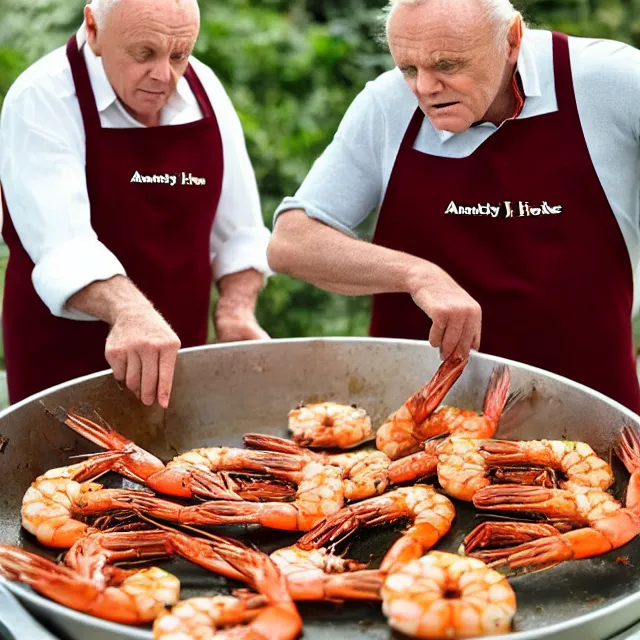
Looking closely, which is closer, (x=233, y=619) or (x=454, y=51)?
(x=233, y=619)

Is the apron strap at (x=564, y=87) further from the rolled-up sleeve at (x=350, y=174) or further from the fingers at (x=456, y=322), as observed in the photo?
the fingers at (x=456, y=322)

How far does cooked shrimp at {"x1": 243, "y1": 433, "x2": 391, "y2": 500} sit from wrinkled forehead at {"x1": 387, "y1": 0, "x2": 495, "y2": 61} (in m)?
0.94

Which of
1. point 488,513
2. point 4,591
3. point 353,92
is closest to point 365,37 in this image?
point 353,92

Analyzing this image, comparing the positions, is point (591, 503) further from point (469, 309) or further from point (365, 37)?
point (365, 37)

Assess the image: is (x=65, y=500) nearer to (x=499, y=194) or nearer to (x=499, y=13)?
(x=499, y=194)

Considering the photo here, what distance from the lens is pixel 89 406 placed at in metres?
2.34

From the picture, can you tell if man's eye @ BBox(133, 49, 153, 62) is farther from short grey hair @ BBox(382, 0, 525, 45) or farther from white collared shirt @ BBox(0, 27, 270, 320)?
short grey hair @ BBox(382, 0, 525, 45)

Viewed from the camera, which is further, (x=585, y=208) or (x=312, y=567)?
(x=585, y=208)

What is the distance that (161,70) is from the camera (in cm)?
256

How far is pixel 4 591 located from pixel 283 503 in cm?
62

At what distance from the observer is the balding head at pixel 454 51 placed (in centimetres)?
225

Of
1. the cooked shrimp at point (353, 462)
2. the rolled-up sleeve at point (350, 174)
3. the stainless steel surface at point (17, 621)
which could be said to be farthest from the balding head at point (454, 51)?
the stainless steel surface at point (17, 621)

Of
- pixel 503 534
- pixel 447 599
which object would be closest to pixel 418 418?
pixel 503 534

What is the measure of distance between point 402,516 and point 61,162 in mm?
1304
